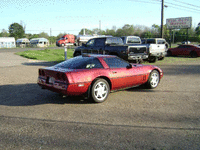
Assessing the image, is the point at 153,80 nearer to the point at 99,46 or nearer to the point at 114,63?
the point at 114,63

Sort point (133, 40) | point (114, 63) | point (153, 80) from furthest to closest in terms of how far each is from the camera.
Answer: point (133, 40)
point (153, 80)
point (114, 63)

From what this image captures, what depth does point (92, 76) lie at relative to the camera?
17.9 ft

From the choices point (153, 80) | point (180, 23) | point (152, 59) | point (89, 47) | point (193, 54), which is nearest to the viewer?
point (153, 80)

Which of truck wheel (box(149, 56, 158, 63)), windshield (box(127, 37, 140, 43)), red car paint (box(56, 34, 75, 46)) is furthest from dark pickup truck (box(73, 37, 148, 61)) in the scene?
Answer: red car paint (box(56, 34, 75, 46))

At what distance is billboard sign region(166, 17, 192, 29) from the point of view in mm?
32781

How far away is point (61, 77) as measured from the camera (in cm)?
521

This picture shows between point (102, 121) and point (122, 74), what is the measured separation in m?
2.24

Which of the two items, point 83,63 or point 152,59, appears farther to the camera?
point 152,59

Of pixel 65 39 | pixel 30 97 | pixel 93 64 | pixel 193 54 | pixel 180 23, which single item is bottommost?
pixel 30 97

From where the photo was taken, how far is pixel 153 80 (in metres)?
7.24

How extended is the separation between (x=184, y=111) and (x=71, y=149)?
3061mm

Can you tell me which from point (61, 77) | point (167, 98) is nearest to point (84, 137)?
point (61, 77)

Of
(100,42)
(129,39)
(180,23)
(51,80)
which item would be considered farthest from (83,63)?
(180,23)

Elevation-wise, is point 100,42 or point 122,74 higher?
point 100,42
